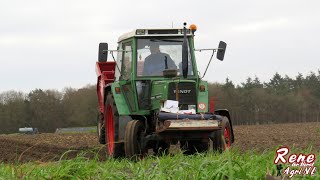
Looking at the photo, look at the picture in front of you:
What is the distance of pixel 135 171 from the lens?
14.7ft

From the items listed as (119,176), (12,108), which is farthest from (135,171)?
(12,108)

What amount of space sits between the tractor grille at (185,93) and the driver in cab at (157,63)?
570 mm

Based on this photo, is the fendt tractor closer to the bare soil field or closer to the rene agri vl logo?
the bare soil field

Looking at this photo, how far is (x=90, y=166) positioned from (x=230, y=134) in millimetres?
5138

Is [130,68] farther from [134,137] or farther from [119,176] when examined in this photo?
[119,176]

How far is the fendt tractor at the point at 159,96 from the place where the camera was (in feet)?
29.0

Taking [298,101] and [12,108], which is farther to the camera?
[298,101]

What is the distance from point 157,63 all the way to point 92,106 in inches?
1950

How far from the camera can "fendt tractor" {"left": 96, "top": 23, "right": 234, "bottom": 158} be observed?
29.0ft

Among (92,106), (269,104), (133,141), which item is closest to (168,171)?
(133,141)

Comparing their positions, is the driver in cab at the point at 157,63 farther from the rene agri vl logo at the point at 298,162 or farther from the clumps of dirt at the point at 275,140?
the rene agri vl logo at the point at 298,162

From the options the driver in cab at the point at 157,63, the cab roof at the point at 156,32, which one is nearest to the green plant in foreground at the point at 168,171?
the driver in cab at the point at 157,63

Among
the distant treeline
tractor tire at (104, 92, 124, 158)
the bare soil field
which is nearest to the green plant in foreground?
the bare soil field

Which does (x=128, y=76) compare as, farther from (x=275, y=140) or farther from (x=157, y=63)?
(x=275, y=140)
